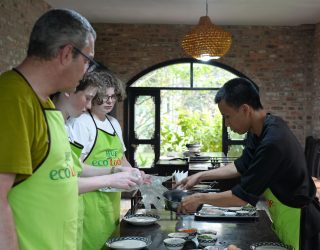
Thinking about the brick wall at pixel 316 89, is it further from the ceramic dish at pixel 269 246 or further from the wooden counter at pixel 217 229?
the ceramic dish at pixel 269 246

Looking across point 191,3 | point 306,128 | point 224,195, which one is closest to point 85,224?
point 224,195

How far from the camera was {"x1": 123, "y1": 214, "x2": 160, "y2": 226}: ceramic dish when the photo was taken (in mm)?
2648

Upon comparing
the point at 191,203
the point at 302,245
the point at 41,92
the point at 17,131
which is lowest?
the point at 302,245

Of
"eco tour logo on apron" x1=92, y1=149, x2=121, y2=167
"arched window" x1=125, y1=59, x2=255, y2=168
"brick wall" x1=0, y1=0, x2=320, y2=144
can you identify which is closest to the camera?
"eco tour logo on apron" x1=92, y1=149, x2=121, y2=167

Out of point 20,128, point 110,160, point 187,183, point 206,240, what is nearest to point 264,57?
point 187,183

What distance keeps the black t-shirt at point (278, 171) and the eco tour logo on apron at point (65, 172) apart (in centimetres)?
100

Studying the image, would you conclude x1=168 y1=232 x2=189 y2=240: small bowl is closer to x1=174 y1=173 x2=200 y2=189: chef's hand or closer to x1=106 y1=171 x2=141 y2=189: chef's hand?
x1=106 y1=171 x2=141 y2=189: chef's hand

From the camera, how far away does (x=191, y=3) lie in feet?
22.0

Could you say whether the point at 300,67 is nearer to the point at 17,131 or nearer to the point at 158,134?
the point at 158,134

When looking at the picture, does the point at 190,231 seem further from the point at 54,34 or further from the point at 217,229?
the point at 54,34

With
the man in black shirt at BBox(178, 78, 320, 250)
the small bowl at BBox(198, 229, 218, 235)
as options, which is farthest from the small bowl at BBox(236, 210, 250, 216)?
the small bowl at BBox(198, 229, 218, 235)

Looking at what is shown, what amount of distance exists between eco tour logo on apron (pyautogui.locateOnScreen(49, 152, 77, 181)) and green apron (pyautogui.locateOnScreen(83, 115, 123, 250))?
1.08 meters

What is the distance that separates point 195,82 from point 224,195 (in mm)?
6335

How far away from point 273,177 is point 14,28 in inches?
171
